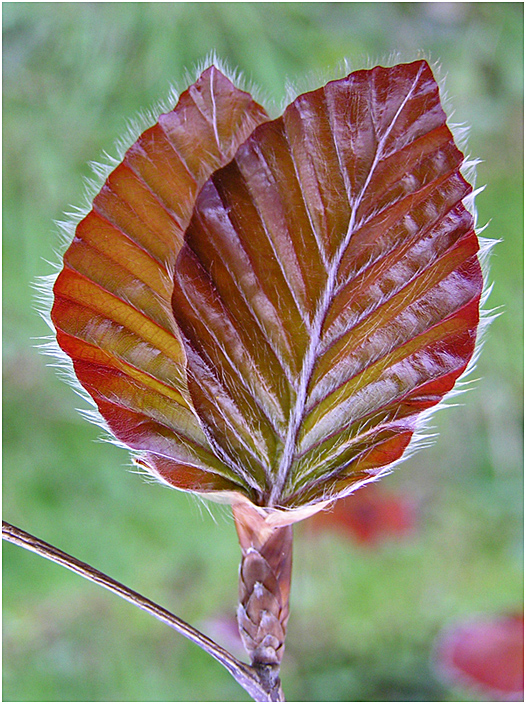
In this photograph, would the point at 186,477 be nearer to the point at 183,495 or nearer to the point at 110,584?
the point at 110,584

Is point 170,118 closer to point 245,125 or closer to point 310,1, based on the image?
point 245,125

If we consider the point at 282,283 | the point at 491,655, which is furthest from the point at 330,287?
the point at 491,655

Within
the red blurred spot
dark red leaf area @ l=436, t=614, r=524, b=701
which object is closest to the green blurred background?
the red blurred spot

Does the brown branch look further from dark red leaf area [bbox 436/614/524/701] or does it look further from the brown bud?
dark red leaf area [bbox 436/614/524/701]

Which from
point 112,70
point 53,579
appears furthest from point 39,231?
point 53,579

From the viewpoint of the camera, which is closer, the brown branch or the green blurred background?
the brown branch

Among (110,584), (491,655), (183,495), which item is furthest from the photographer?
(183,495)
